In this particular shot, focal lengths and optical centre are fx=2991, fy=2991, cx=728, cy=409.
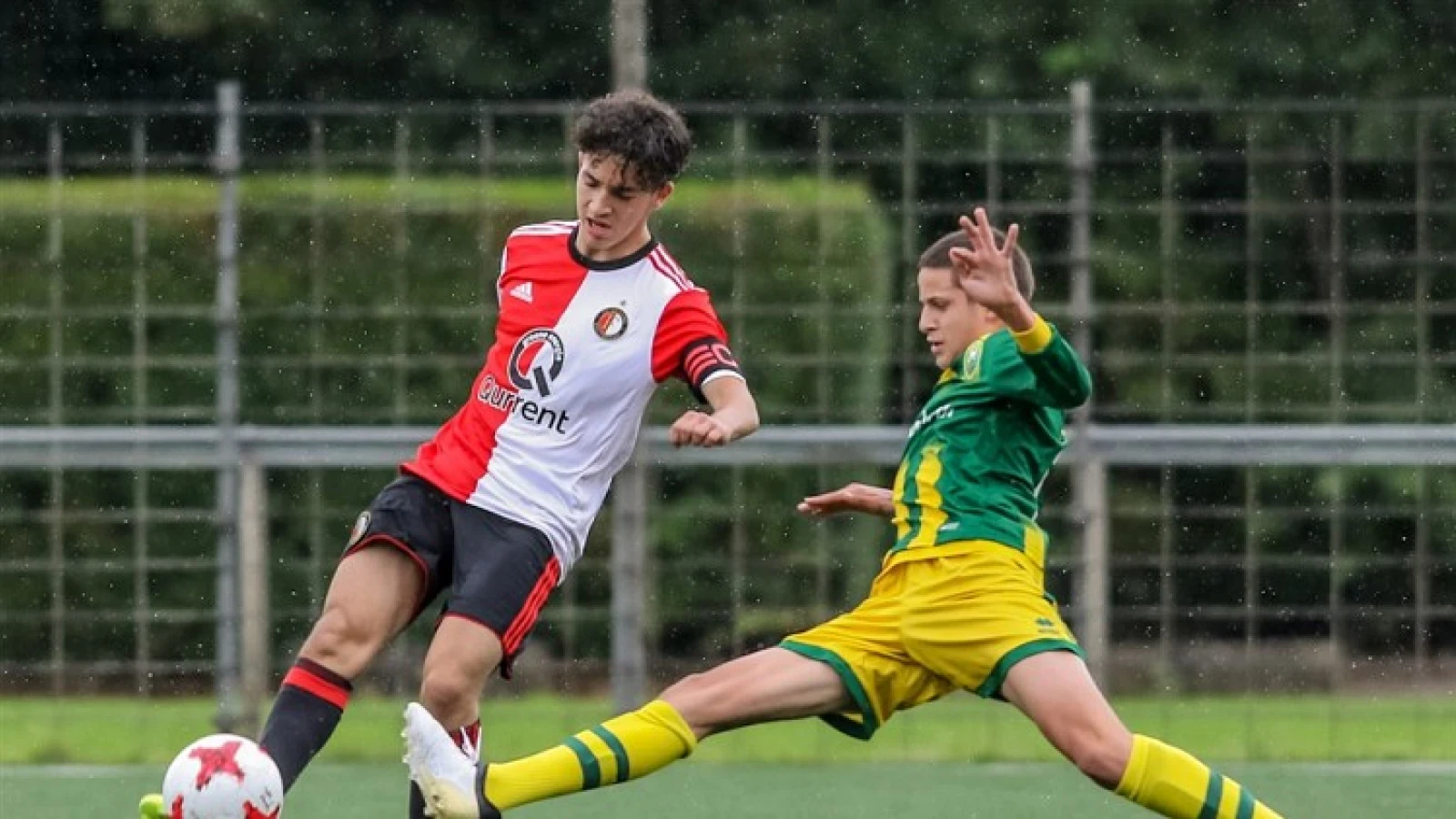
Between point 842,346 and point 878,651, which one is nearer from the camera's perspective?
point 878,651

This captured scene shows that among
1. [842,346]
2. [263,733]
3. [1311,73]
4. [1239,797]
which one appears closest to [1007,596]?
[1239,797]

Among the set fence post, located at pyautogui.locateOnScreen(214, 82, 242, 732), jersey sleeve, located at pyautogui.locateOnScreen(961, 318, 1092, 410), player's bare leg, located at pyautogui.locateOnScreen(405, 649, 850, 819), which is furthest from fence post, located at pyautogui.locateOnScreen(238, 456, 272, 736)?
jersey sleeve, located at pyautogui.locateOnScreen(961, 318, 1092, 410)

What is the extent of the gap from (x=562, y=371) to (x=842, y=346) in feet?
10.9

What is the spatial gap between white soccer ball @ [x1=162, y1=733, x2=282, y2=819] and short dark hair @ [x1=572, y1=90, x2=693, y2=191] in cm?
133

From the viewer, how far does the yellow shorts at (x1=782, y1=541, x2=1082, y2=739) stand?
5367mm

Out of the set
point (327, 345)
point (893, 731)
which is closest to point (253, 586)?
point (327, 345)

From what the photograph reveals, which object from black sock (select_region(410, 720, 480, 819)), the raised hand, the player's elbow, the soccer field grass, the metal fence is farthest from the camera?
the metal fence

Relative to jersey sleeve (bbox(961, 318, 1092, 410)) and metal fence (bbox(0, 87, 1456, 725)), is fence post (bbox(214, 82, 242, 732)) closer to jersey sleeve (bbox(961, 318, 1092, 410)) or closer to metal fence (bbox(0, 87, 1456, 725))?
metal fence (bbox(0, 87, 1456, 725))

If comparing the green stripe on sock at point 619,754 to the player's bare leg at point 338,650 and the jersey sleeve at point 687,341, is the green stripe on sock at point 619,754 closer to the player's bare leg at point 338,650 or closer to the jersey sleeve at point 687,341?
the player's bare leg at point 338,650

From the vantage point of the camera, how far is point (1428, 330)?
8977mm

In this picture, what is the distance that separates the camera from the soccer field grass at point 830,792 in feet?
23.1

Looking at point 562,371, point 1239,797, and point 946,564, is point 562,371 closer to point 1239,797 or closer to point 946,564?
point 946,564

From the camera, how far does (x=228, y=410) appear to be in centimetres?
872

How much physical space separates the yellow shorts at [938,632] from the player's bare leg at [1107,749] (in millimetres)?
52
